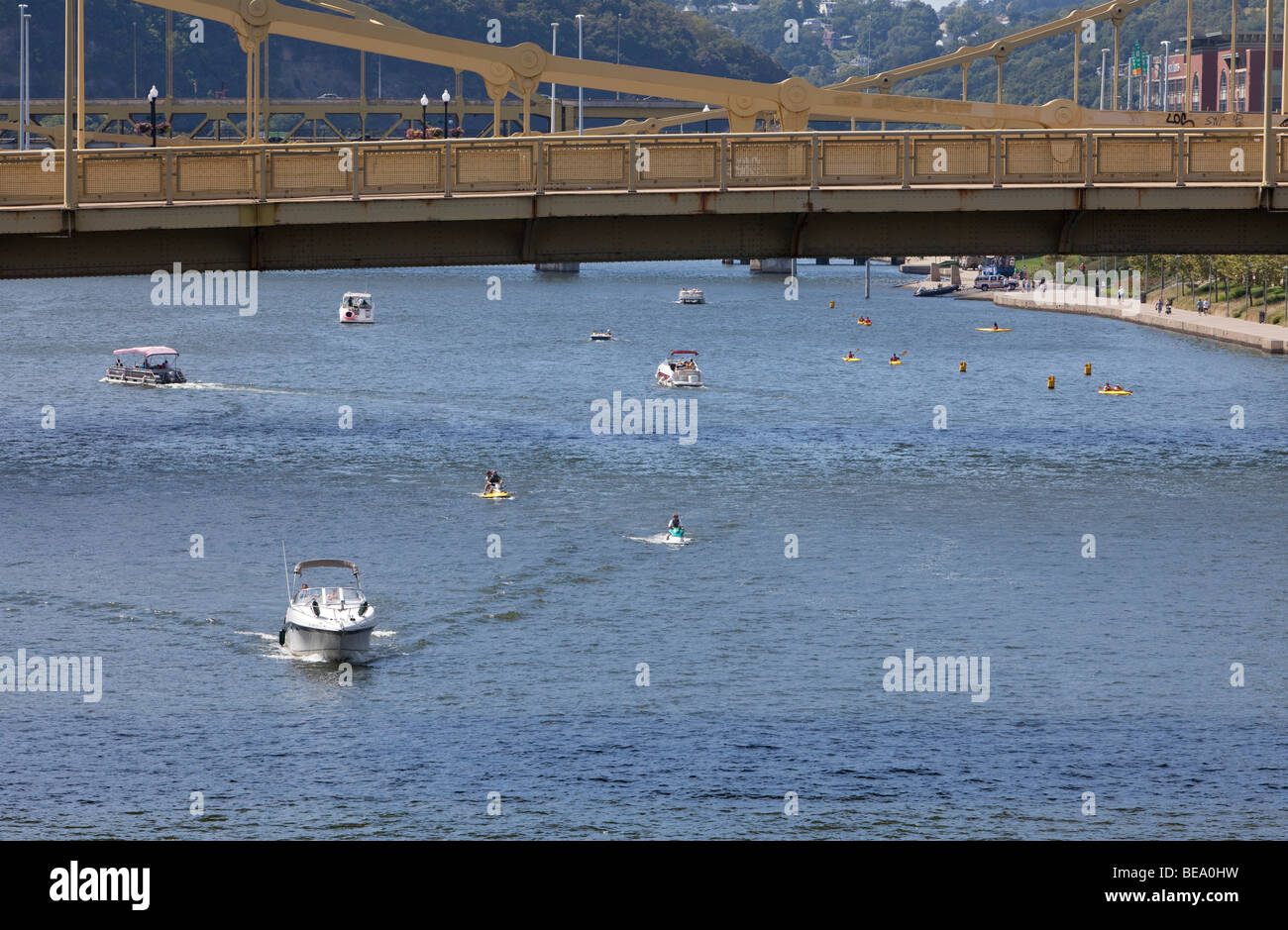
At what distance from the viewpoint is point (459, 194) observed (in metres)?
→ 63.5

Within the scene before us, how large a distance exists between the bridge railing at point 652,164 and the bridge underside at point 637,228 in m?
0.52

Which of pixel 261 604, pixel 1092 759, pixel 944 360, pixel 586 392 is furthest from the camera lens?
pixel 944 360

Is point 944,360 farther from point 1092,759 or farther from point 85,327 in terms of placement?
point 1092,759

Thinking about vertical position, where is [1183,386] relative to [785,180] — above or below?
below

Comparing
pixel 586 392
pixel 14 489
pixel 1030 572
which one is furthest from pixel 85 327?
pixel 1030 572

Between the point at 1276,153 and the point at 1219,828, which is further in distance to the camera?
the point at 1276,153

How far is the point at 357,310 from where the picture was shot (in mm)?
185125

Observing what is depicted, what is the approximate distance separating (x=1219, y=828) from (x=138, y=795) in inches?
943

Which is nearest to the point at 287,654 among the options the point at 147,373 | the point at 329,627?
the point at 329,627

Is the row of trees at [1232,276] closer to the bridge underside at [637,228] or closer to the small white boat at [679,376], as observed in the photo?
the small white boat at [679,376]

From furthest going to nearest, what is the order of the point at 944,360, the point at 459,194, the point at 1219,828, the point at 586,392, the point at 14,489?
1. the point at 944,360
2. the point at 586,392
3. the point at 14,489
4. the point at 459,194
5. the point at 1219,828

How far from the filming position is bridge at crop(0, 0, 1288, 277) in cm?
6228

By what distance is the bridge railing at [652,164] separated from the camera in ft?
203

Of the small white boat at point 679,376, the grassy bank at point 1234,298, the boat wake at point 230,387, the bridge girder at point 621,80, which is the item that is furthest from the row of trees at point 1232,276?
the boat wake at point 230,387
